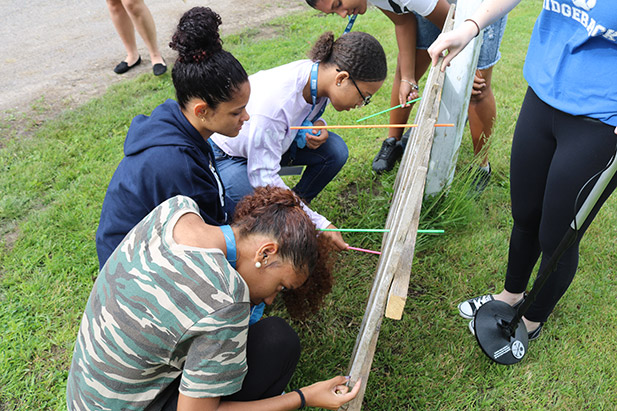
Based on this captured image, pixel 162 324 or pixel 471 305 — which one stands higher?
pixel 162 324

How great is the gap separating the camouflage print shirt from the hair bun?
763 mm

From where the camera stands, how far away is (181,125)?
2053 millimetres

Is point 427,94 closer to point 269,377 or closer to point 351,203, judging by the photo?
point 351,203

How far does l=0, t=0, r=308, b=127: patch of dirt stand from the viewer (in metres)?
4.79

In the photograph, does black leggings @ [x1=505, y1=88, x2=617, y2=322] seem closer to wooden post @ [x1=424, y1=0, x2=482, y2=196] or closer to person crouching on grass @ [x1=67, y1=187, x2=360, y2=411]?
wooden post @ [x1=424, y1=0, x2=482, y2=196]

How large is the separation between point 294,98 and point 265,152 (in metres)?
0.33

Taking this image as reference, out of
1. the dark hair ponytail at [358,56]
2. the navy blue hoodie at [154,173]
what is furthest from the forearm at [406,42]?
the navy blue hoodie at [154,173]

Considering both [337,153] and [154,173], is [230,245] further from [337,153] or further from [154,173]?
[337,153]

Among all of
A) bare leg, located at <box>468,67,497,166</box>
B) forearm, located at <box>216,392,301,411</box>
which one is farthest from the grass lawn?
forearm, located at <box>216,392,301,411</box>

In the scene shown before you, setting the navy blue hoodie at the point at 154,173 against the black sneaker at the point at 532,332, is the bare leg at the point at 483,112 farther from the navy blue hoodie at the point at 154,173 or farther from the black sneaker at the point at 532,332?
the navy blue hoodie at the point at 154,173

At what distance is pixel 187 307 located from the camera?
4.57ft

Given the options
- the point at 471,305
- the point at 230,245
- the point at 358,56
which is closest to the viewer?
the point at 230,245

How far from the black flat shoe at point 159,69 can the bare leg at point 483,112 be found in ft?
11.1

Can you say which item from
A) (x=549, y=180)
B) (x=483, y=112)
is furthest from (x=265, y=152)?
(x=483, y=112)
